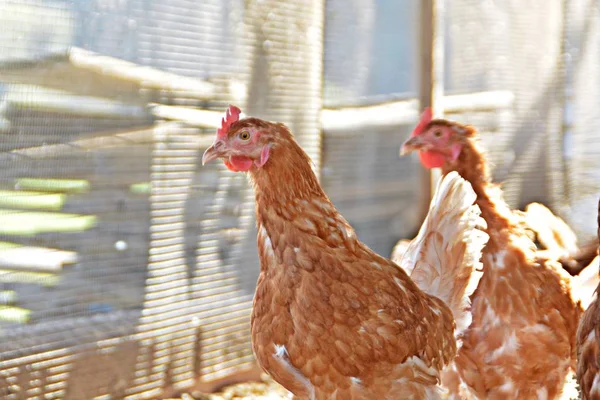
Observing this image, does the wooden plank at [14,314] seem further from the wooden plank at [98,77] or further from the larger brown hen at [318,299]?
the larger brown hen at [318,299]

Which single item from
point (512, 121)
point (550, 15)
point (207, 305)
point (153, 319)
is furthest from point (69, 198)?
point (550, 15)

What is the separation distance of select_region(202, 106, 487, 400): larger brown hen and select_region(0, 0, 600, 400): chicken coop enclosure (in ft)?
2.79

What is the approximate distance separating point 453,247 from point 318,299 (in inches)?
25.9

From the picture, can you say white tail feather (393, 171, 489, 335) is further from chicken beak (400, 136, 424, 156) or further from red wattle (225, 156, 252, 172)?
red wattle (225, 156, 252, 172)

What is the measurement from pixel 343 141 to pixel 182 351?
4.89 feet

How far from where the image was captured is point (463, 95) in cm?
455

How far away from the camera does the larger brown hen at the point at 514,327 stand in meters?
2.52

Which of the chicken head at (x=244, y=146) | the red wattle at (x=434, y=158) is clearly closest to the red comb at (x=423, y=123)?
the red wattle at (x=434, y=158)

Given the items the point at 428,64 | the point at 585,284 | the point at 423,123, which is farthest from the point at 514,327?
the point at 428,64

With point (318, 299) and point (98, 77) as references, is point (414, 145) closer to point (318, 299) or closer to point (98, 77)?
point (318, 299)

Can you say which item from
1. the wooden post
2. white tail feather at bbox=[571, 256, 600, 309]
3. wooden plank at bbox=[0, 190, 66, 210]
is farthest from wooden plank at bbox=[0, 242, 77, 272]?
the wooden post

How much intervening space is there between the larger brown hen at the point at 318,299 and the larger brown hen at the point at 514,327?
365mm

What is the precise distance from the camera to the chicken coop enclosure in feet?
8.36

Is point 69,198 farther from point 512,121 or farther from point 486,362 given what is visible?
point 512,121
